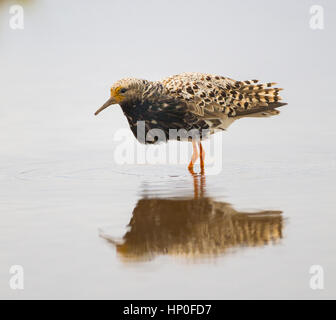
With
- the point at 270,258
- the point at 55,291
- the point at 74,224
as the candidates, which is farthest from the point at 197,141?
the point at 55,291

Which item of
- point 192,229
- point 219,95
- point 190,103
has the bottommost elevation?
point 192,229

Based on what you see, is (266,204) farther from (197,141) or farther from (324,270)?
(197,141)

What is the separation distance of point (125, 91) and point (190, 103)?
1.36 m

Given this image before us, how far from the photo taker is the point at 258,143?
642 inches

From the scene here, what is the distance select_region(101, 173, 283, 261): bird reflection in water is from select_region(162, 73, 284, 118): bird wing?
3586 millimetres

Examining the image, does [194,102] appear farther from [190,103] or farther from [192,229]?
[192,229]

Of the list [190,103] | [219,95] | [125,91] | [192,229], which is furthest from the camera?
[219,95]

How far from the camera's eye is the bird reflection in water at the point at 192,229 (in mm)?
8258

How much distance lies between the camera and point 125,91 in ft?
43.7

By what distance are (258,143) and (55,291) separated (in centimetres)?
984

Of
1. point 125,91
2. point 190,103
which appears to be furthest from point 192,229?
point 190,103

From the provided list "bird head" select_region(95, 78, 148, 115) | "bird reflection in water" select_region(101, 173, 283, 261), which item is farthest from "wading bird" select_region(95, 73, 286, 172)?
"bird reflection in water" select_region(101, 173, 283, 261)

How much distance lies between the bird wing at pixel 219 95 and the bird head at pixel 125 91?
0.77 metres

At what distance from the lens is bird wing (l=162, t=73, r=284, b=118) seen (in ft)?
45.7
